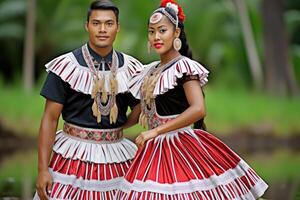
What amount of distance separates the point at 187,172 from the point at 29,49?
39.7 feet

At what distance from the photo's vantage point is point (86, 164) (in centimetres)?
396

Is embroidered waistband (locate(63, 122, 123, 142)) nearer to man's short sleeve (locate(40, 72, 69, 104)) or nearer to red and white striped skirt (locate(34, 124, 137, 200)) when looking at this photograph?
red and white striped skirt (locate(34, 124, 137, 200))

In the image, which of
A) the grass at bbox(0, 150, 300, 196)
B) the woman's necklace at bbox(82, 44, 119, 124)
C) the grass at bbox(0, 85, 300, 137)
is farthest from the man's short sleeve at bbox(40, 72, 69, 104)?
the grass at bbox(0, 85, 300, 137)

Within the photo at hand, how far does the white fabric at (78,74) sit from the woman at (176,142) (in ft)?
0.36

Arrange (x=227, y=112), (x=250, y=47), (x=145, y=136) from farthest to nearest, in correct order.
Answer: (x=250, y=47)
(x=227, y=112)
(x=145, y=136)

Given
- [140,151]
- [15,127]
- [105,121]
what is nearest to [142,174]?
[140,151]

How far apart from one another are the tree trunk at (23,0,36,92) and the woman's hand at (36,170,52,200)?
11158mm

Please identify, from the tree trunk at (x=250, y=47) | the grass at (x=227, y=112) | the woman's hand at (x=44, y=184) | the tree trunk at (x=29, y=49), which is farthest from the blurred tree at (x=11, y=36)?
the woman's hand at (x=44, y=184)

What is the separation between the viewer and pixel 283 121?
1412 cm

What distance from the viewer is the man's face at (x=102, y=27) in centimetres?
394

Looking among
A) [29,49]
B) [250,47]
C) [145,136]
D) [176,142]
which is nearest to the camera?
[145,136]

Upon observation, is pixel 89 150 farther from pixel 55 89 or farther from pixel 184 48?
pixel 184 48

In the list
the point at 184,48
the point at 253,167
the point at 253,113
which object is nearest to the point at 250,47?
the point at 253,113

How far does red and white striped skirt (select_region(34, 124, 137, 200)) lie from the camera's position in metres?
3.93
